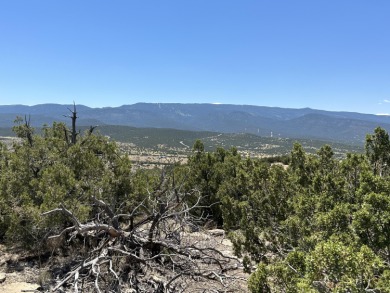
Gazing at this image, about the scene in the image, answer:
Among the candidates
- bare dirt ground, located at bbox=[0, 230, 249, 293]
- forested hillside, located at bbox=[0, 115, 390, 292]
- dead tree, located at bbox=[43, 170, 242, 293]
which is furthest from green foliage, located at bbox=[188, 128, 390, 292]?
dead tree, located at bbox=[43, 170, 242, 293]

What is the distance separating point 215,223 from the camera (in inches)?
616

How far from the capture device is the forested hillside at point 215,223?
4.61 m

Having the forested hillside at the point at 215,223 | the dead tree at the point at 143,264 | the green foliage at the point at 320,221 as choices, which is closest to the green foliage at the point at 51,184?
the forested hillside at the point at 215,223

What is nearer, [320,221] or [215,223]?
[320,221]

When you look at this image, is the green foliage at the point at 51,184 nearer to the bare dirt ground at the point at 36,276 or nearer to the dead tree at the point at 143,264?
the bare dirt ground at the point at 36,276

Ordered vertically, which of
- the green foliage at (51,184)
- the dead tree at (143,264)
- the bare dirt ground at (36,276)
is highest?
the green foliage at (51,184)

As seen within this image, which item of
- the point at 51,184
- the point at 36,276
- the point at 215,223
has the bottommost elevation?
the point at 215,223

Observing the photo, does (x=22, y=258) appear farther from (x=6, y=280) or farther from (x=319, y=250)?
(x=319, y=250)

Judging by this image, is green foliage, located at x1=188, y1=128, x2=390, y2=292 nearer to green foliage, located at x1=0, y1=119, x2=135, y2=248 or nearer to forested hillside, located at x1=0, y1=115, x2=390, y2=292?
forested hillside, located at x1=0, y1=115, x2=390, y2=292

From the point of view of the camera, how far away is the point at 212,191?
52.3 ft

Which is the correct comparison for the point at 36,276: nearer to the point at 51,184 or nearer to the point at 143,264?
the point at 51,184

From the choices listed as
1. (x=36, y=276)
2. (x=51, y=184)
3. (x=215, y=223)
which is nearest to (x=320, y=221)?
(x=36, y=276)

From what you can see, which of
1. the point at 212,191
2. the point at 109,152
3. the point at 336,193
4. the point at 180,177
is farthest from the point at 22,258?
the point at 336,193

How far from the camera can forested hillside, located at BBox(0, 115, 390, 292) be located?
181 inches
